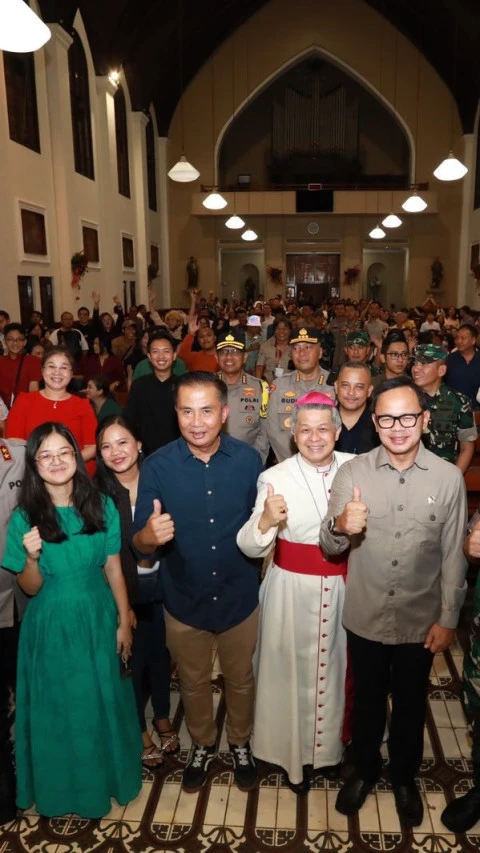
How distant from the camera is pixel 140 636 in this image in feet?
9.84

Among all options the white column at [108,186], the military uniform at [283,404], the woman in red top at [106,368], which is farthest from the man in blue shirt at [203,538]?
the white column at [108,186]

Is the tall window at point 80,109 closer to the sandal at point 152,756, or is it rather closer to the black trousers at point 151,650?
the black trousers at point 151,650

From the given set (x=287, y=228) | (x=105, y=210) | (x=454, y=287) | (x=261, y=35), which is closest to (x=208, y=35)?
(x=261, y=35)

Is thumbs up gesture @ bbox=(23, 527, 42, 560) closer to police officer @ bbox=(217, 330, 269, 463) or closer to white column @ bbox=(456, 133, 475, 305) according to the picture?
police officer @ bbox=(217, 330, 269, 463)

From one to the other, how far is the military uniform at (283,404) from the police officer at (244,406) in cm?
12

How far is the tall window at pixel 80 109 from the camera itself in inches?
440

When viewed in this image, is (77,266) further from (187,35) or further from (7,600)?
(187,35)

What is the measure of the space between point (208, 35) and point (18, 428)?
17.8 meters

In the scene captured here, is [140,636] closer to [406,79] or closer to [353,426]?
[353,426]

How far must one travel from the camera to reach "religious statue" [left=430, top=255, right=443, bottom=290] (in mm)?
19281

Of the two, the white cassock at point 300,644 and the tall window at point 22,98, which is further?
the tall window at point 22,98

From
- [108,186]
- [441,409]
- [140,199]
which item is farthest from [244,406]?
[140,199]

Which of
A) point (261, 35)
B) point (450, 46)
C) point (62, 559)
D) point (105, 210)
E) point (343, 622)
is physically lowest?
point (343, 622)

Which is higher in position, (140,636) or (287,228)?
(287,228)
